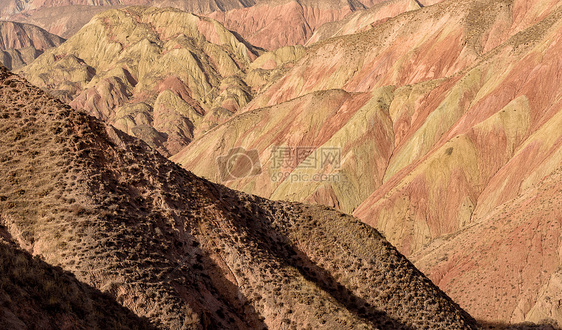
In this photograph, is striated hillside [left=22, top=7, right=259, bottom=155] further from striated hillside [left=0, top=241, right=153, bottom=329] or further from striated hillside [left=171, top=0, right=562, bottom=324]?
striated hillside [left=0, top=241, right=153, bottom=329]

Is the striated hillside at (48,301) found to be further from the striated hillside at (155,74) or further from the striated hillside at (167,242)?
the striated hillside at (155,74)

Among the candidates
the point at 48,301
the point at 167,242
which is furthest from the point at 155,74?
the point at 48,301

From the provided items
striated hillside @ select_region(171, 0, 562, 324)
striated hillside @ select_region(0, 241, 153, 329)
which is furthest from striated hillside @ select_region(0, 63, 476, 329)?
striated hillside @ select_region(171, 0, 562, 324)

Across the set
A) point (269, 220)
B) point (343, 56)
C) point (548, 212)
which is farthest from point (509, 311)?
point (343, 56)

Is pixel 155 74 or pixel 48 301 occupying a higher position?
pixel 155 74

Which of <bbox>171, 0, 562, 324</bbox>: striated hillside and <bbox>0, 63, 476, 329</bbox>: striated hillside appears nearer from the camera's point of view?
<bbox>0, 63, 476, 329</bbox>: striated hillside

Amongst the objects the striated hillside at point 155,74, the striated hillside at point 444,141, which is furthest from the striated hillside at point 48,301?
the striated hillside at point 155,74

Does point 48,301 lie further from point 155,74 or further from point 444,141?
point 155,74
